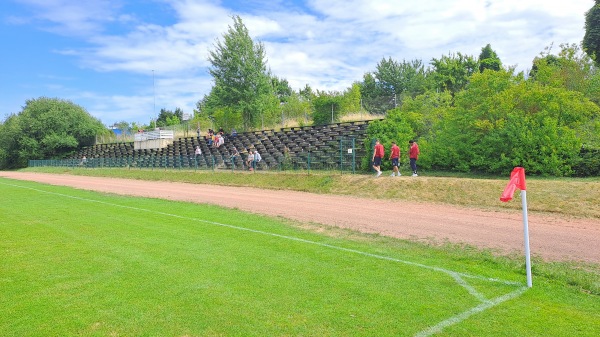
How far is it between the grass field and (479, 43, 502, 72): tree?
43.1 metres

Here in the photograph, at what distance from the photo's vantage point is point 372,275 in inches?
258

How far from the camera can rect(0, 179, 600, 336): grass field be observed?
467cm

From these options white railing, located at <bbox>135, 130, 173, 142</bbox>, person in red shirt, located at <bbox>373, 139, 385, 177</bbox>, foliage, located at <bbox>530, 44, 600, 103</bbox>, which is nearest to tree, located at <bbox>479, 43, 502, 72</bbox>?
foliage, located at <bbox>530, 44, 600, 103</bbox>

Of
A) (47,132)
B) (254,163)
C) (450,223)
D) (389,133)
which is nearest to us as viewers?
(450,223)

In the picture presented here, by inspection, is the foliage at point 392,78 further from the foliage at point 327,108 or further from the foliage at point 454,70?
the foliage at point 327,108

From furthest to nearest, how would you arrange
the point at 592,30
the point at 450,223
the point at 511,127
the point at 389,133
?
1. the point at 592,30
2. the point at 389,133
3. the point at 511,127
4. the point at 450,223

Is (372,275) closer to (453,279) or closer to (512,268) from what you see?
(453,279)

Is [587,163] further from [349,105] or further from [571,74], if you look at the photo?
[349,105]

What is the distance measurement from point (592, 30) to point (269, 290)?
43.2 m

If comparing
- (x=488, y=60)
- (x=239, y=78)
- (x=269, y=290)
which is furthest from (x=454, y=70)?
(x=269, y=290)

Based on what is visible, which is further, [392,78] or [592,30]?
[392,78]

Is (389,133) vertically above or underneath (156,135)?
underneath

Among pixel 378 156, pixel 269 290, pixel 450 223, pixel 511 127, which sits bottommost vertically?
pixel 450 223

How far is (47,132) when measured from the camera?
74.2m
